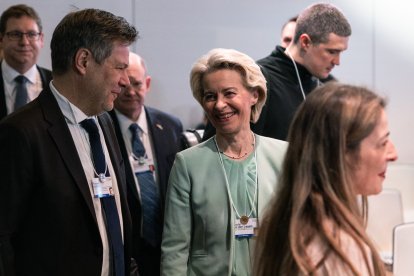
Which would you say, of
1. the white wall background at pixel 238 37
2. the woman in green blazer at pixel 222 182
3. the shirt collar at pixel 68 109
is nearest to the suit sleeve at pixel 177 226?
the woman in green blazer at pixel 222 182

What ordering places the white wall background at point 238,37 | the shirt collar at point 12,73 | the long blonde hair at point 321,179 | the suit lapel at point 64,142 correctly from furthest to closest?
the white wall background at point 238,37, the shirt collar at point 12,73, the suit lapel at point 64,142, the long blonde hair at point 321,179

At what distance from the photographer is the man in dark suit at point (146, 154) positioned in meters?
3.32

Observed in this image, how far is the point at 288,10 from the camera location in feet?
17.3

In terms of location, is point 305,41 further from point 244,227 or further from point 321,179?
point 321,179

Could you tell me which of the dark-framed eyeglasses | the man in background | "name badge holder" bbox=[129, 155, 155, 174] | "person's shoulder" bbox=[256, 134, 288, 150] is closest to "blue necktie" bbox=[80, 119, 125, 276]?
"person's shoulder" bbox=[256, 134, 288, 150]

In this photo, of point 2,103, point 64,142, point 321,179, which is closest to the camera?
point 321,179

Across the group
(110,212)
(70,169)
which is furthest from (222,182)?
(70,169)

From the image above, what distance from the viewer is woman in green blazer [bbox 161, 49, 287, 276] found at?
242cm

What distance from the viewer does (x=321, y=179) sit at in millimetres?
1504

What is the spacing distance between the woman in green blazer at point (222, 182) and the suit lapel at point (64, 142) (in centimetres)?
35

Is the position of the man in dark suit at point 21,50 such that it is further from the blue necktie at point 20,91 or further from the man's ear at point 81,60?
the man's ear at point 81,60

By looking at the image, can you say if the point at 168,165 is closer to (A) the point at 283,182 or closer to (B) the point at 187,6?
(B) the point at 187,6

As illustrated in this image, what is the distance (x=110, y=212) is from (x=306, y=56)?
159 cm

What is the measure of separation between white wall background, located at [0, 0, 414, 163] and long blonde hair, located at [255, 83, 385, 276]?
2666mm
